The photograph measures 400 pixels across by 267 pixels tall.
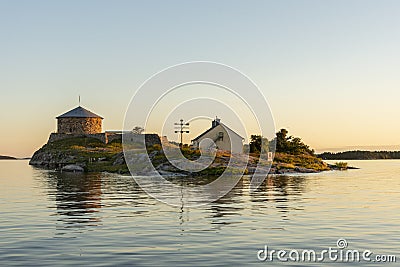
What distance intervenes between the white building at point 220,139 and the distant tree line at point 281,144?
5.11 metres

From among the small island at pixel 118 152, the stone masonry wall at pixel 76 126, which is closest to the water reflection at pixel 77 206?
the small island at pixel 118 152

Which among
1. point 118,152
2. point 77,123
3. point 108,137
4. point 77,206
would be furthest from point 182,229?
point 77,123

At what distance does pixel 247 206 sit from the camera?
139 ft

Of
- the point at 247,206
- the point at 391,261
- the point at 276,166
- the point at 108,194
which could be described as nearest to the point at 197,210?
the point at 247,206

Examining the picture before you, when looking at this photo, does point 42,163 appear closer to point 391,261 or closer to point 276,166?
point 276,166

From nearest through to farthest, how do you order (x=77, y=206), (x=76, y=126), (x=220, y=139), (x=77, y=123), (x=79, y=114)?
(x=77, y=206) → (x=220, y=139) → (x=76, y=126) → (x=77, y=123) → (x=79, y=114)

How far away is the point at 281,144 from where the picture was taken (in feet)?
447

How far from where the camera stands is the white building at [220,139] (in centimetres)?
13275

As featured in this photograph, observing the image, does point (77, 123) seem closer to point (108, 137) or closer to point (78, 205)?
point (108, 137)

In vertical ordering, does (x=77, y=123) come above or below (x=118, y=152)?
above

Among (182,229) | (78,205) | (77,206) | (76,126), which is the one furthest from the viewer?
(76,126)

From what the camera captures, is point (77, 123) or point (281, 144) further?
point (77, 123)

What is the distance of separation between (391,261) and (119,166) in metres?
87.7

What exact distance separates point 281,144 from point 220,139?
15.7 m
